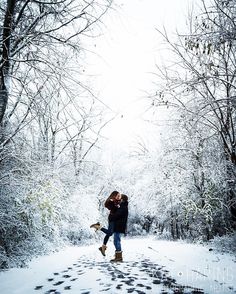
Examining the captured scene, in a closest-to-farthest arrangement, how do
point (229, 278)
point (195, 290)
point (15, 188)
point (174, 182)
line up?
point (195, 290) < point (229, 278) < point (15, 188) < point (174, 182)

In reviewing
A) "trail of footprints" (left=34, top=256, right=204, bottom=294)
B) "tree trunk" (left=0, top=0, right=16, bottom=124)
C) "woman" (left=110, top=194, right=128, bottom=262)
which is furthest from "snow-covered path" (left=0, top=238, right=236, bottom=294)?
"tree trunk" (left=0, top=0, right=16, bottom=124)

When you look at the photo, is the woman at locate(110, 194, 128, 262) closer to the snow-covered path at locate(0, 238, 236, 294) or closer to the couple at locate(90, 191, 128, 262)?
the couple at locate(90, 191, 128, 262)

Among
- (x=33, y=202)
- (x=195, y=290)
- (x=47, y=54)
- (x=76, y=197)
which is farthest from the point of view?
(x=76, y=197)

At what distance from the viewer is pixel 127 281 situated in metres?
5.61

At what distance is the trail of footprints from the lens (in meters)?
4.95

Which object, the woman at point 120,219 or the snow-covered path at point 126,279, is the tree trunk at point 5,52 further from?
the woman at point 120,219

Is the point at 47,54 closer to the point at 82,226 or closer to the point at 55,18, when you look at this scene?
the point at 55,18

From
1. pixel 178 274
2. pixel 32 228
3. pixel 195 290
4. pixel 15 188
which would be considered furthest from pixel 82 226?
pixel 195 290

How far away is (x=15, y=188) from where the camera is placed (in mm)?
9094

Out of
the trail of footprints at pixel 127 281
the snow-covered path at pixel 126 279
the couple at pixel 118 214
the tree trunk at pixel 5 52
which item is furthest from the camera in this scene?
the couple at pixel 118 214

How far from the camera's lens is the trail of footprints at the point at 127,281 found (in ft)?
16.2

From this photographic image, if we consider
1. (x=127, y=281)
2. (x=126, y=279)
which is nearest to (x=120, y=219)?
(x=126, y=279)

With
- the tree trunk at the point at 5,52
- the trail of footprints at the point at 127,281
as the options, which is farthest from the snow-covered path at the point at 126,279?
the tree trunk at the point at 5,52

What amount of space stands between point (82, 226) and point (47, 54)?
1592 cm
